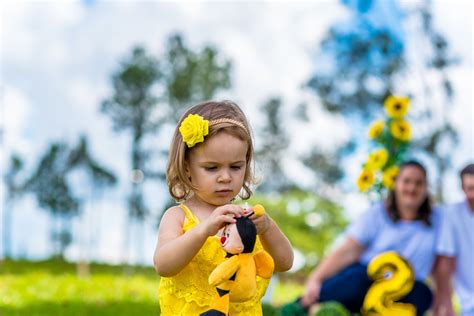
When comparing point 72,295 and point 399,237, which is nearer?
point 399,237

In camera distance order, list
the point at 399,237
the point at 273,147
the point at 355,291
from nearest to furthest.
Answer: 1. the point at 355,291
2. the point at 399,237
3. the point at 273,147

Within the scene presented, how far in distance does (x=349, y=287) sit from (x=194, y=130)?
2.69 metres

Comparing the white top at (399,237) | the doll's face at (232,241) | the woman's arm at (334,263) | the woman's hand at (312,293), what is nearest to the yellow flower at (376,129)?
the white top at (399,237)

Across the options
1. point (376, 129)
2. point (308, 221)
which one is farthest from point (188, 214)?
point (308, 221)

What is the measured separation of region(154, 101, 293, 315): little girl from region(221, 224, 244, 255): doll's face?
0.09 metres

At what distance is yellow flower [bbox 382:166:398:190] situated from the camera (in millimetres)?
4883

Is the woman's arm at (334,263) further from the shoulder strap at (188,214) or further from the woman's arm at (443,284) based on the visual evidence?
Answer: the shoulder strap at (188,214)

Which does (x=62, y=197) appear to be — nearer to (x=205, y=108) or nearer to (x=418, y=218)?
(x=418, y=218)

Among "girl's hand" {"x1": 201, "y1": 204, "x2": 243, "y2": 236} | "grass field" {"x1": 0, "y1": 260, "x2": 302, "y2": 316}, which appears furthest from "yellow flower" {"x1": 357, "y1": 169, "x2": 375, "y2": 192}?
"girl's hand" {"x1": 201, "y1": 204, "x2": 243, "y2": 236}

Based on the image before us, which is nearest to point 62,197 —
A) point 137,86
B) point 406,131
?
point 137,86

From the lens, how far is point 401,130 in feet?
16.8

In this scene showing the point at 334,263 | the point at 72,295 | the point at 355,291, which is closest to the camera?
the point at 355,291

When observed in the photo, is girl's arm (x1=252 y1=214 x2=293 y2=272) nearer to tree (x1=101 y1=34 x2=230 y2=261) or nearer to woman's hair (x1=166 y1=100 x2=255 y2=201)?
woman's hair (x1=166 y1=100 x2=255 y2=201)

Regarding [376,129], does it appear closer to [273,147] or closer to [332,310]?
[332,310]
